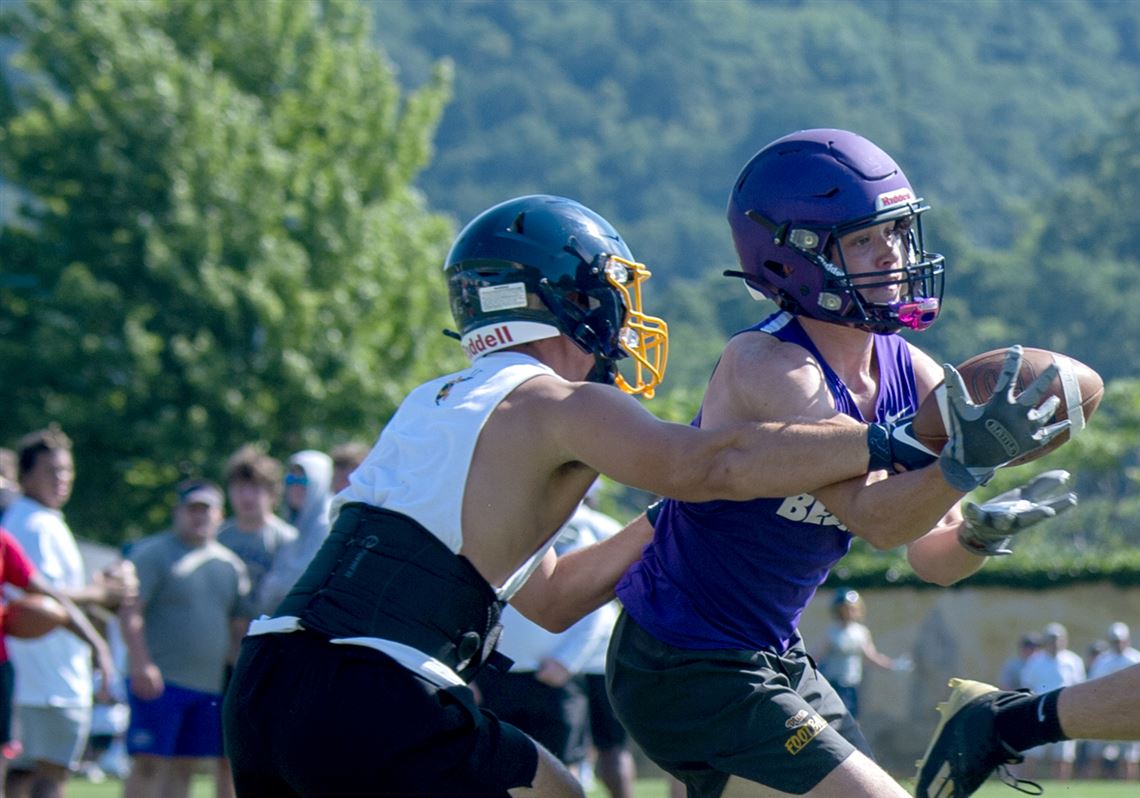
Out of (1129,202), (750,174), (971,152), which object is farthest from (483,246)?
(971,152)

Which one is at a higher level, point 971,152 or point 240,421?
point 240,421

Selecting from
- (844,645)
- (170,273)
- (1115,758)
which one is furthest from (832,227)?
(170,273)

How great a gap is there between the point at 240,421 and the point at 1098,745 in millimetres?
12089

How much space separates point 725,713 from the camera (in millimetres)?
3988

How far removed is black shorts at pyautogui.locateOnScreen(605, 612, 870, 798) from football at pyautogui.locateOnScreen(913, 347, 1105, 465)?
2.26 ft

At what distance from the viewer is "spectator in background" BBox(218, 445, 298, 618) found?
9.13 m

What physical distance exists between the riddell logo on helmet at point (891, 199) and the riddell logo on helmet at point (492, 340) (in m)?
0.91

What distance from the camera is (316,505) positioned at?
328 inches

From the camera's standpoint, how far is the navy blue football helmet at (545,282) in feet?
13.4

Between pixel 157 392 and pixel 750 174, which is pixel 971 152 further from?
pixel 750 174

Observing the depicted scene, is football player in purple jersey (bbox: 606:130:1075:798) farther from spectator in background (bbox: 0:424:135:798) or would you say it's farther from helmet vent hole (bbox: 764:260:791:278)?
spectator in background (bbox: 0:424:135:798)

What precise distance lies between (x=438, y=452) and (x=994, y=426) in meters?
1.15

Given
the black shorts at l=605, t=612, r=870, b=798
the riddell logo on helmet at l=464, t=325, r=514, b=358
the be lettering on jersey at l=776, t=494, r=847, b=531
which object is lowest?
the black shorts at l=605, t=612, r=870, b=798

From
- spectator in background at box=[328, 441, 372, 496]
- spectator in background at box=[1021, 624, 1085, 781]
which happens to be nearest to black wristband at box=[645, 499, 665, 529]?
spectator in background at box=[328, 441, 372, 496]
